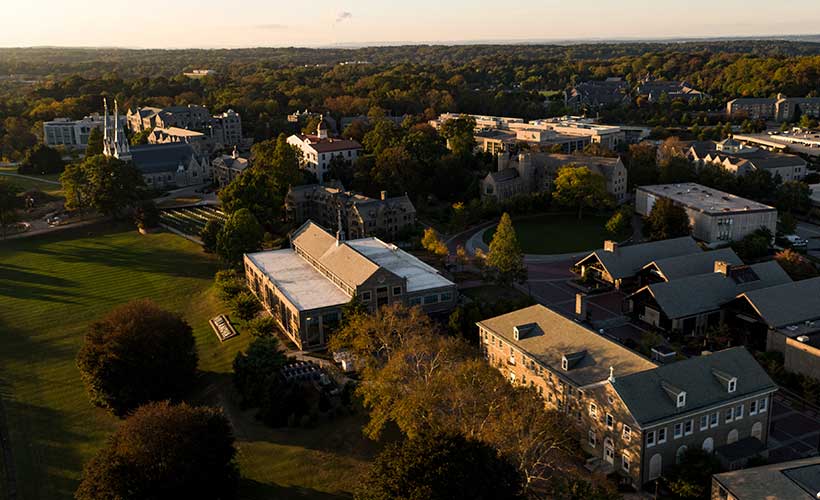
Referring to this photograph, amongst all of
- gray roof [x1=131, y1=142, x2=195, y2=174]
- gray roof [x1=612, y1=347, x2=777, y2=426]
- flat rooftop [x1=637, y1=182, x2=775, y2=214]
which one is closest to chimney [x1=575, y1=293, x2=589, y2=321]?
gray roof [x1=612, y1=347, x2=777, y2=426]

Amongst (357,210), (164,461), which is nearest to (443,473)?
(164,461)

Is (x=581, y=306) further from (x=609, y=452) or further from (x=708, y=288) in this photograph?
(x=609, y=452)

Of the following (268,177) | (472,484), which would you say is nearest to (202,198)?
(268,177)

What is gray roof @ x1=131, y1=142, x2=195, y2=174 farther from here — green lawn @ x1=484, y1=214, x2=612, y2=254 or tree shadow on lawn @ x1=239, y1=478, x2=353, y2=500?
tree shadow on lawn @ x1=239, y1=478, x2=353, y2=500

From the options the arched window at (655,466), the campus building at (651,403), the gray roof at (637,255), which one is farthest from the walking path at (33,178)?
the arched window at (655,466)

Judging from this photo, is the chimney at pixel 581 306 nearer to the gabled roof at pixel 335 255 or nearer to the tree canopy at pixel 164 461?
the gabled roof at pixel 335 255

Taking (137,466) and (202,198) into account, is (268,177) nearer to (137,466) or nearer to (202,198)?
(202,198)
